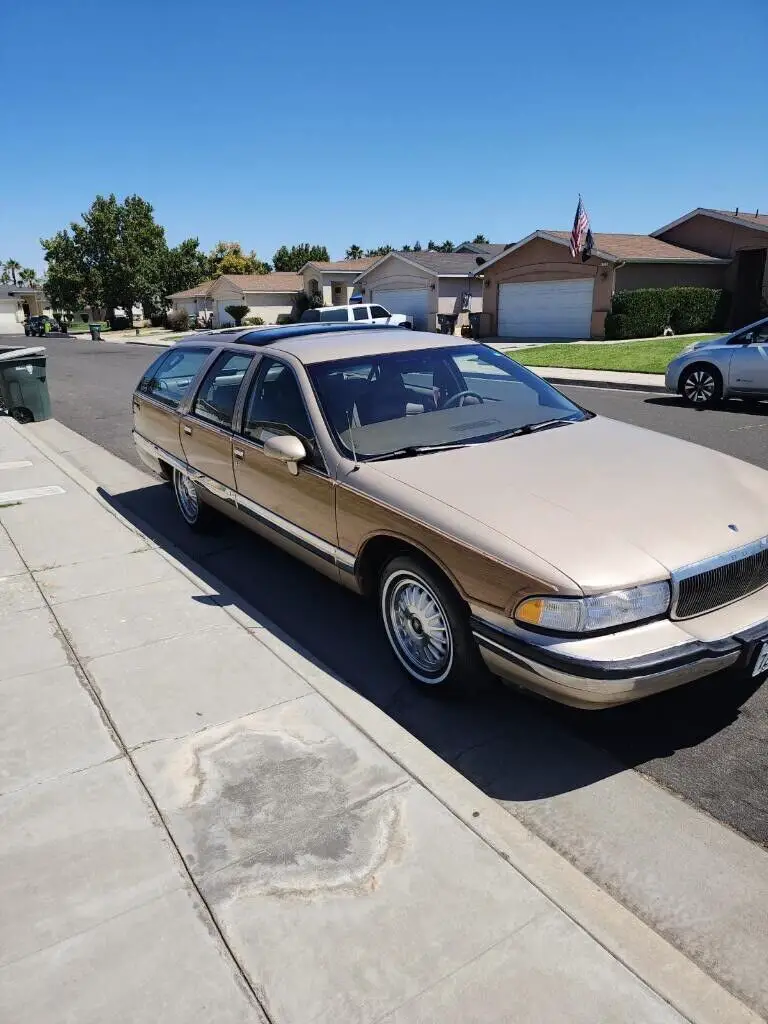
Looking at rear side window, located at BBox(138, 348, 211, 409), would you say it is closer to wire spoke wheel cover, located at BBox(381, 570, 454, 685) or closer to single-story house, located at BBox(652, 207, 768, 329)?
wire spoke wheel cover, located at BBox(381, 570, 454, 685)

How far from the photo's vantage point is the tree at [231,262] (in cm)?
7425

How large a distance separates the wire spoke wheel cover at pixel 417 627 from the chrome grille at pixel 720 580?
101 cm

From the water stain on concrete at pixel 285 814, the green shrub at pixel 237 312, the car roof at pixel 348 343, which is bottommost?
the water stain on concrete at pixel 285 814

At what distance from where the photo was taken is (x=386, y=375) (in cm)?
433

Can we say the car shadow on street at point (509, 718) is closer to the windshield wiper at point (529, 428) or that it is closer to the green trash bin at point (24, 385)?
the windshield wiper at point (529, 428)

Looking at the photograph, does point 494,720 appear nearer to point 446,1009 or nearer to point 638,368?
point 446,1009

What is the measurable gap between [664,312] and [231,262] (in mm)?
58346

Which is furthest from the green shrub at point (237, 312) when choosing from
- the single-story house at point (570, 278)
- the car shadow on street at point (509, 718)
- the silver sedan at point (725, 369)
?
the car shadow on street at point (509, 718)

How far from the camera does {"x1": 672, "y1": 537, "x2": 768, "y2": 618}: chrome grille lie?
2824mm

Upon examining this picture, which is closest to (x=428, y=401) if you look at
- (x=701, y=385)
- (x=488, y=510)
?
(x=488, y=510)

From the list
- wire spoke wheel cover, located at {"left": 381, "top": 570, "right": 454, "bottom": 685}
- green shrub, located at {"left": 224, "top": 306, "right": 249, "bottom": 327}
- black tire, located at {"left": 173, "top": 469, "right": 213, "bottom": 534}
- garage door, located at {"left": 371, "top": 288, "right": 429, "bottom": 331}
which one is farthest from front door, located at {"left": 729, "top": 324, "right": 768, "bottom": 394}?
green shrub, located at {"left": 224, "top": 306, "right": 249, "bottom": 327}

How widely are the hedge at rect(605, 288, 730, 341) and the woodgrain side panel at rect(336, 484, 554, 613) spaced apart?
23.9 metres

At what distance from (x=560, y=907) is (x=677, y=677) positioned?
3.22 ft

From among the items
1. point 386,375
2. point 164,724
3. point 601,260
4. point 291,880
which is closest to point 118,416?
point 386,375
